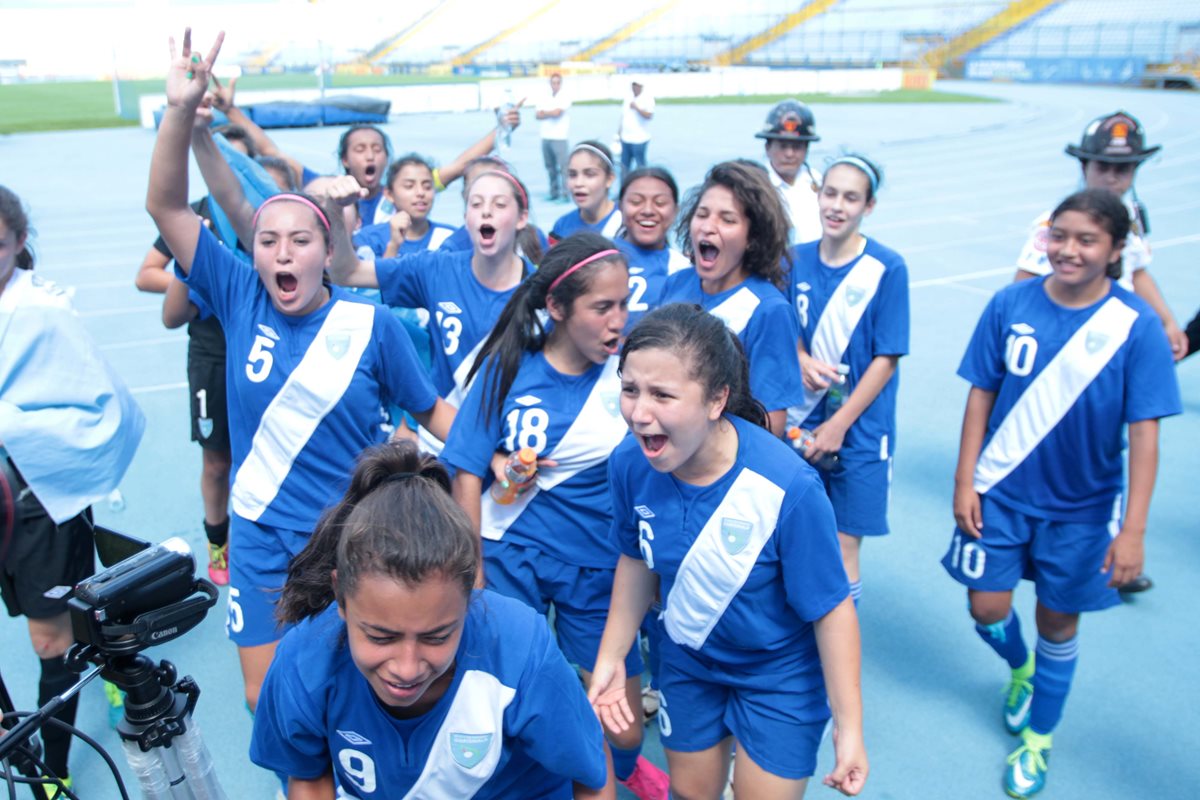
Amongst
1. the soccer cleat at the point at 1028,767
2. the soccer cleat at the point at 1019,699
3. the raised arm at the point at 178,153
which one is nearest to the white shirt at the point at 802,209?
the soccer cleat at the point at 1019,699

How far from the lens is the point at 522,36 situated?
2437 inches

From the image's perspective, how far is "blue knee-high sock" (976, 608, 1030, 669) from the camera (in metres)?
3.66

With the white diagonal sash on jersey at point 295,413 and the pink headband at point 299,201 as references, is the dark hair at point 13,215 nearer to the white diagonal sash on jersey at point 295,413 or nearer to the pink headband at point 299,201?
the pink headband at point 299,201

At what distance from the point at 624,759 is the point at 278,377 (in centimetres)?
170

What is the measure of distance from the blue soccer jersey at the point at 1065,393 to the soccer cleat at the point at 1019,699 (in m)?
0.73

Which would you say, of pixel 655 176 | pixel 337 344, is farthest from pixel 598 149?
pixel 337 344

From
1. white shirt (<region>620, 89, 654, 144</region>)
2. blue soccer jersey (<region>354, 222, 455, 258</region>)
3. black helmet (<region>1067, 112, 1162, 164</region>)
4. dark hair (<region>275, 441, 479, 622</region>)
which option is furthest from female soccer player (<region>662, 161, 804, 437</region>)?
white shirt (<region>620, 89, 654, 144</region>)

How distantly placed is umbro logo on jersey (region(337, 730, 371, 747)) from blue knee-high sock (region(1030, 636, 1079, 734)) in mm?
2565

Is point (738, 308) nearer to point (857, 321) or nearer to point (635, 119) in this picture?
point (857, 321)

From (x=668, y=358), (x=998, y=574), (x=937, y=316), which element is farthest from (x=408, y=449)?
(x=937, y=316)

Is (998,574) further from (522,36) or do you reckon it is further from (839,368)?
(522,36)

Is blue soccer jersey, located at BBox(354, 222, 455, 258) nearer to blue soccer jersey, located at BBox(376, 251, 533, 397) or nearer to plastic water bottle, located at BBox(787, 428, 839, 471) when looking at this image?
blue soccer jersey, located at BBox(376, 251, 533, 397)

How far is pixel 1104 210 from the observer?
11.0 feet

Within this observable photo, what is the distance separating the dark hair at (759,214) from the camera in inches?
139
